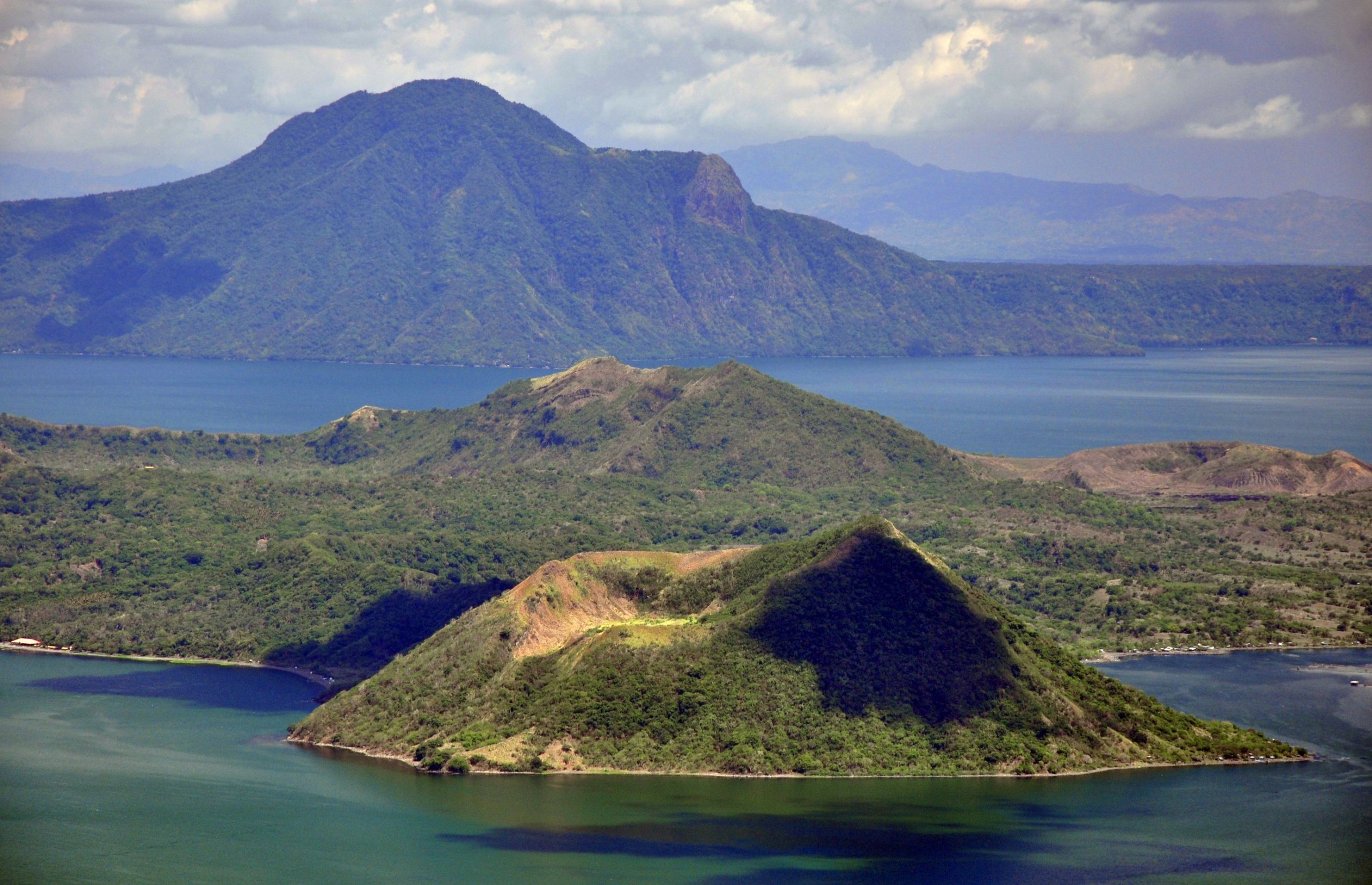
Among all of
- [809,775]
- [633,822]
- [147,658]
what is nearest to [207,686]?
[147,658]

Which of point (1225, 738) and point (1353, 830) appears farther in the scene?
point (1225, 738)

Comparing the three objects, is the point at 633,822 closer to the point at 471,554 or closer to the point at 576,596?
the point at 576,596

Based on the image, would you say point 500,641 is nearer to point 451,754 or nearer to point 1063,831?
point 451,754

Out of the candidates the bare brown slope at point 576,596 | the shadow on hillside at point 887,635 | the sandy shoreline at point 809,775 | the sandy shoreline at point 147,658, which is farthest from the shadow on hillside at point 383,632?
the shadow on hillside at point 887,635

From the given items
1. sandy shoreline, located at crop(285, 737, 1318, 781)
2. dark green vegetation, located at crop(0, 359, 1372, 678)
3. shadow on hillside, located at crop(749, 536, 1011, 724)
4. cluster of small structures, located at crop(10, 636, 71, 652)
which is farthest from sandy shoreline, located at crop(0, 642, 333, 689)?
shadow on hillside, located at crop(749, 536, 1011, 724)

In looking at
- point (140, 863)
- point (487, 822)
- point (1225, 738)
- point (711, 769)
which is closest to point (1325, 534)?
point (1225, 738)

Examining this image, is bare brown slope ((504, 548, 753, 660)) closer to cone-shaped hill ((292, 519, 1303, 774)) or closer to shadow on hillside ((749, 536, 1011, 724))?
cone-shaped hill ((292, 519, 1303, 774))

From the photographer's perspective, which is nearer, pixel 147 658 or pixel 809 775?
pixel 809 775

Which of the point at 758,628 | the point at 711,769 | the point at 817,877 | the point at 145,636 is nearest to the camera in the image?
the point at 817,877
